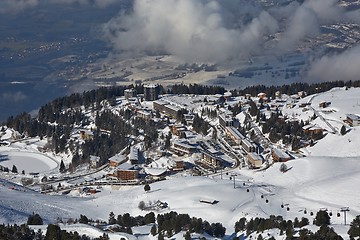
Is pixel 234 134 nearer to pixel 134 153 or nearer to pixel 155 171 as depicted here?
pixel 134 153

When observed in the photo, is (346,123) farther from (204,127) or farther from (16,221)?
(16,221)

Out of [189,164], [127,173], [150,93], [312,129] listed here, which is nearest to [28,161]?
[127,173]

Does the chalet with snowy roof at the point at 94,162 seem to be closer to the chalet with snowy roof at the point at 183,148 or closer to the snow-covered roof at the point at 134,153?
the snow-covered roof at the point at 134,153

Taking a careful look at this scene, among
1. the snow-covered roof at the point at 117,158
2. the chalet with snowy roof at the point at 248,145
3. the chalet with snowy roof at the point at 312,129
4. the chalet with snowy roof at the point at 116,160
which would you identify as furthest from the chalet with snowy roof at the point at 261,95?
the chalet with snowy roof at the point at 116,160

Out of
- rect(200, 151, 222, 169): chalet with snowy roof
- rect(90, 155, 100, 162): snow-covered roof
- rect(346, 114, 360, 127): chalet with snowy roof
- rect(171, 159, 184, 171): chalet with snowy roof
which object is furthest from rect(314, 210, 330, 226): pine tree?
rect(90, 155, 100, 162): snow-covered roof

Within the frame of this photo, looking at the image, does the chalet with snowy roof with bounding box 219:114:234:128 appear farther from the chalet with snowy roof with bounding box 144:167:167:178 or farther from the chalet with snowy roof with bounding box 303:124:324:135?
the chalet with snowy roof with bounding box 144:167:167:178
